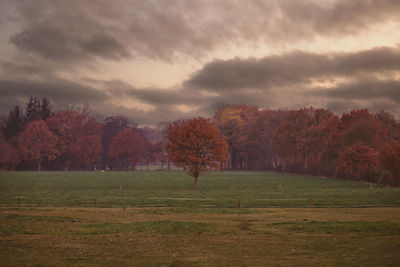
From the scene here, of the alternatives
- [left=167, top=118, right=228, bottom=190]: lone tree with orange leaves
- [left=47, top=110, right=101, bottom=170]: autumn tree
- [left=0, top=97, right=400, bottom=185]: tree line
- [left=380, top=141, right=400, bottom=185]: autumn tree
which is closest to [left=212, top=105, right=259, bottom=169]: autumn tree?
[left=0, top=97, right=400, bottom=185]: tree line

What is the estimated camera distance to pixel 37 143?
5945 inches

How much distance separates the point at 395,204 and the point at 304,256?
96.2ft

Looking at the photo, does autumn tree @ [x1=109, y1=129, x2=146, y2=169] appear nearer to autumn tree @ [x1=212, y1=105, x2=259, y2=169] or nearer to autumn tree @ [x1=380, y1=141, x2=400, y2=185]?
autumn tree @ [x1=212, y1=105, x2=259, y2=169]

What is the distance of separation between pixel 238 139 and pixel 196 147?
97.6m

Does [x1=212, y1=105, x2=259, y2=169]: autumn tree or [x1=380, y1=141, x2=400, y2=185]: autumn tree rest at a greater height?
[x1=212, y1=105, x2=259, y2=169]: autumn tree

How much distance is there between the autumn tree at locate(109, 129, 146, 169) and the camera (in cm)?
17250

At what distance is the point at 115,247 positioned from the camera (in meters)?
23.6

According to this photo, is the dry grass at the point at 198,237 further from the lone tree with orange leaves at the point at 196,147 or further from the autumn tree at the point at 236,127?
the autumn tree at the point at 236,127

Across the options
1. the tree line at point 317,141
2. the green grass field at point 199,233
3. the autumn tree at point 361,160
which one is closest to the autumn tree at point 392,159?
the tree line at point 317,141

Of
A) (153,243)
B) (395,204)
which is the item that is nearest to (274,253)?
(153,243)

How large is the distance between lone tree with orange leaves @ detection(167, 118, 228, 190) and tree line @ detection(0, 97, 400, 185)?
30909 mm

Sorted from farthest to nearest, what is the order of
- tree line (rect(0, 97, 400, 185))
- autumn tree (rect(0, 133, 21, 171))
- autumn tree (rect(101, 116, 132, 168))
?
autumn tree (rect(101, 116, 132, 168)) < autumn tree (rect(0, 133, 21, 171)) < tree line (rect(0, 97, 400, 185))

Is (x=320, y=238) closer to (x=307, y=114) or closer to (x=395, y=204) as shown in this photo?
(x=395, y=204)

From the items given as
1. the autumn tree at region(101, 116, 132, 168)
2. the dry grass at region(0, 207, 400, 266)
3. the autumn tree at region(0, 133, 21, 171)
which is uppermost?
the autumn tree at region(101, 116, 132, 168)
